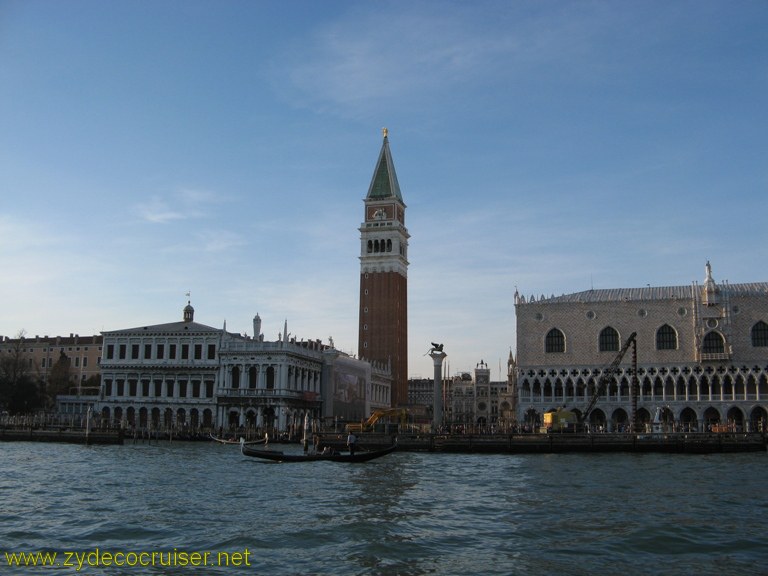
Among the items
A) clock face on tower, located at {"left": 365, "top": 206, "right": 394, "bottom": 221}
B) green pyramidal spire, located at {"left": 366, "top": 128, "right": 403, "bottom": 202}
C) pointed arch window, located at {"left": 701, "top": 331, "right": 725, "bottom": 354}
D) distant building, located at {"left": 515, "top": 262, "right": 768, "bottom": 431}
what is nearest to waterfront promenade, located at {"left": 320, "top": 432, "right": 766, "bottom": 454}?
distant building, located at {"left": 515, "top": 262, "right": 768, "bottom": 431}

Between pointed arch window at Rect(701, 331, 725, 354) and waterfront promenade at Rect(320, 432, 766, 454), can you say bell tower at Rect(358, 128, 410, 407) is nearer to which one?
pointed arch window at Rect(701, 331, 725, 354)

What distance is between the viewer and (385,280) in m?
96.9

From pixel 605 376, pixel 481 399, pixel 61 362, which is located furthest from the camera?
pixel 481 399

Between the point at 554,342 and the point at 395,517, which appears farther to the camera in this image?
the point at 554,342

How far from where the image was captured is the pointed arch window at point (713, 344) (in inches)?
2840

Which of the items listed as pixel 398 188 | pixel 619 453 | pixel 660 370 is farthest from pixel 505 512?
pixel 398 188

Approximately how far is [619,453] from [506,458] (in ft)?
28.2

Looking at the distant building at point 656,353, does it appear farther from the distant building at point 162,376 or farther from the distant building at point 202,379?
the distant building at point 162,376

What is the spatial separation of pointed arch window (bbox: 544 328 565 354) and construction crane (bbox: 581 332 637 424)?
15.4ft

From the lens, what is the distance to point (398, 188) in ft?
342

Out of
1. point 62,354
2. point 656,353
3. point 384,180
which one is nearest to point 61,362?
point 62,354

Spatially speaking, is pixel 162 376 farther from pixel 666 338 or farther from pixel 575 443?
pixel 666 338

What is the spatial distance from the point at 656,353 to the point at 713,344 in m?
4.85

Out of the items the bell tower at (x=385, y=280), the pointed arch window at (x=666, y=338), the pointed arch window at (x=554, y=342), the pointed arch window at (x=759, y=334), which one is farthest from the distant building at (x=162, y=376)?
the pointed arch window at (x=759, y=334)
